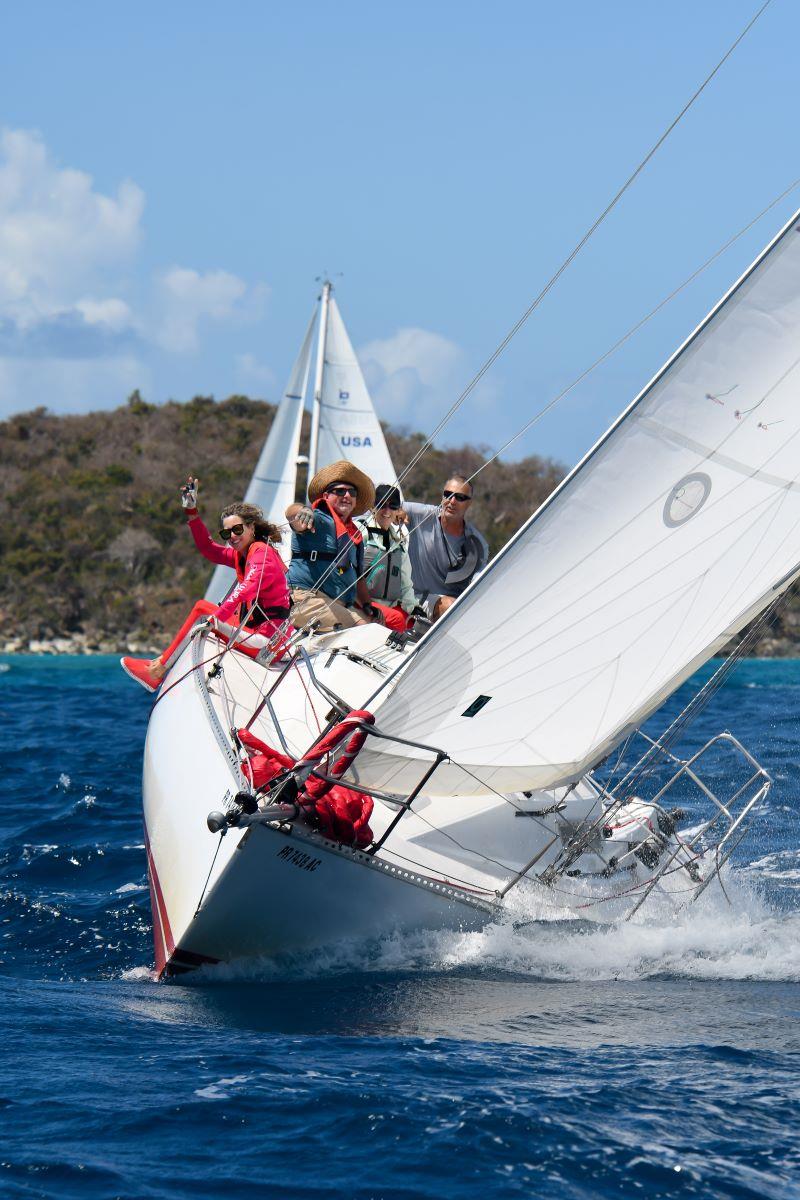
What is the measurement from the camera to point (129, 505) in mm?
51312

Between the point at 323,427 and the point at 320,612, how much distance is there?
1495 cm

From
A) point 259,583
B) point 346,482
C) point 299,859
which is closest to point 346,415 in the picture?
point 346,482

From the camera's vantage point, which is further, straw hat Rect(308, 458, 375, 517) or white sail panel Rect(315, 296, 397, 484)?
white sail panel Rect(315, 296, 397, 484)

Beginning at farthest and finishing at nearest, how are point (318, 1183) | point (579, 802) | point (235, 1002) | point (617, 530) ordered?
1. point (579, 802)
2. point (617, 530)
3. point (235, 1002)
4. point (318, 1183)

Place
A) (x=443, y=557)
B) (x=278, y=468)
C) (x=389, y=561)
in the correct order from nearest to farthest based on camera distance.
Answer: (x=389, y=561), (x=443, y=557), (x=278, y=468)

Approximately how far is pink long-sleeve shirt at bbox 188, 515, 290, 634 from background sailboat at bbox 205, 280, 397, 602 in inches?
498

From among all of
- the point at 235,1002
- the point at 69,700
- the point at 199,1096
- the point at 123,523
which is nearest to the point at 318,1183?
the point at 199,1096

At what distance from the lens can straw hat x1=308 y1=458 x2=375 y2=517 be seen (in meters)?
8.70

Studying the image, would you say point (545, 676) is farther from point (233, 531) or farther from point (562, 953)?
point (233, 531)

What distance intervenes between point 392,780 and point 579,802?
5.86 feet

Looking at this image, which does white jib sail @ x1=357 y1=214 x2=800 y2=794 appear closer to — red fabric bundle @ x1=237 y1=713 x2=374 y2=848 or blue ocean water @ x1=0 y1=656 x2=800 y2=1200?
red fabric bundle @ x1=237 y1=713 x2=374 y2=848

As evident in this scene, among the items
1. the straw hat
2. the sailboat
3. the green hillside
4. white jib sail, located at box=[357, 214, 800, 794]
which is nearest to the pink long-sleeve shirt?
the straw hat

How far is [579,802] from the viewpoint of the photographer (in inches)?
315

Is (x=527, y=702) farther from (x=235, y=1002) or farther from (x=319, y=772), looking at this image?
(x=235, y=1002)
